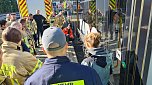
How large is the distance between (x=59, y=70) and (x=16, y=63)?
48.0 inches

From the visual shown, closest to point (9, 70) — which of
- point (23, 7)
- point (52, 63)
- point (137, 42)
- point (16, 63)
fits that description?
point (16, 63)

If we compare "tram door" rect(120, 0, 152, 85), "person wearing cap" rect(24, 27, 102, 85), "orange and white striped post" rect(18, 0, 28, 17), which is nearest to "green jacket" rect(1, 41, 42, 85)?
"person wearing cap" rect(24, 27, 102, 85)

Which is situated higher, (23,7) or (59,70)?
(23,7)

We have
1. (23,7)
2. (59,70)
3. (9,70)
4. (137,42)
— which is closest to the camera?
(59,70)

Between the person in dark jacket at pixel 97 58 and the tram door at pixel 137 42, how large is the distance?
294mm

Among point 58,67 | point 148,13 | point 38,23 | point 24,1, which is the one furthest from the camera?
point 38,23

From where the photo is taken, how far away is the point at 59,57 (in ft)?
6.04

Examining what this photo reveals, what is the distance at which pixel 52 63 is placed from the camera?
183 cm

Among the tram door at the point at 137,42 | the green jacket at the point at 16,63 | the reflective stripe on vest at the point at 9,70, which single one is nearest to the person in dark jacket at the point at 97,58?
the tram door at the point at 137,42

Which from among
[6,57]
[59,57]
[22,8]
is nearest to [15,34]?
[6,57]

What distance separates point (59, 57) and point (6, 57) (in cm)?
133

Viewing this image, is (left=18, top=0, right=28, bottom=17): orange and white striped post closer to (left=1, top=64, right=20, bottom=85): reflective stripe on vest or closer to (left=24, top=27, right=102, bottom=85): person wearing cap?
(left=1, top=64, right=20, bottom=85): reflective stripe on vest

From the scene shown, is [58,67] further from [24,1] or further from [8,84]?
[24,1]

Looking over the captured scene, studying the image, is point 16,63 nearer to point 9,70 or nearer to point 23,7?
point 9,70
